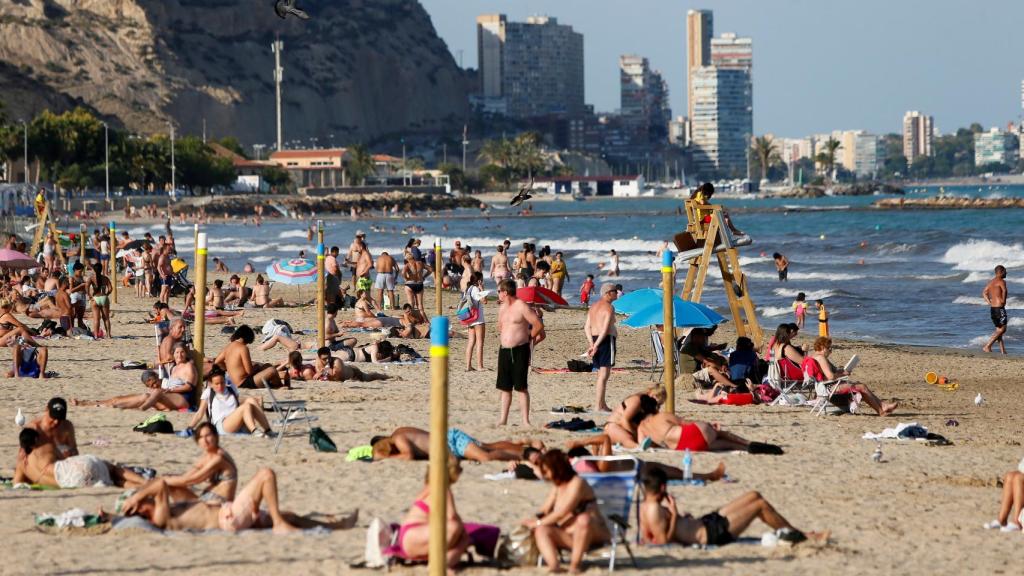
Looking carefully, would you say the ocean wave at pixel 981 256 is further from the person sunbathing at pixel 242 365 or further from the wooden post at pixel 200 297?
the wooden post at pixel 200 297

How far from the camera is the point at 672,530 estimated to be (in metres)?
8.03

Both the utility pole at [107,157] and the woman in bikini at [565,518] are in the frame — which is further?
the utility pole at [107,157]

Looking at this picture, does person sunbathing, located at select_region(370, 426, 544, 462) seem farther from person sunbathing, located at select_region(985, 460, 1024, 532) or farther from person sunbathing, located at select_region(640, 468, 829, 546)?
person sunbathing, located at select_region(985, 460, 1024, 532)

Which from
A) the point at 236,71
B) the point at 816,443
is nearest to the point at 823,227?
the point at 816,443

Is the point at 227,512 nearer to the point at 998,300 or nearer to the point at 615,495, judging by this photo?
the point at 615,495

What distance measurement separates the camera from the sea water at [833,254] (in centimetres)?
2580

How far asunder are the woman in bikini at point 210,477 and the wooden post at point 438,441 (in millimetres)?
2919

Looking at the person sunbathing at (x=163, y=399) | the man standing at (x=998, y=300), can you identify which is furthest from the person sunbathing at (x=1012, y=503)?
the man standing at (x=998, y=300)

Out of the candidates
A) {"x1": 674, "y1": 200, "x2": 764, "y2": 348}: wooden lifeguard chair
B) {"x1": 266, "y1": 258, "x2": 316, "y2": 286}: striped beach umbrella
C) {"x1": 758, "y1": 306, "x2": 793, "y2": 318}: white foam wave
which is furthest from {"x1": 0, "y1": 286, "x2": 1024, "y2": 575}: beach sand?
{"x1": 758, "y1": 306, "x2": 793, "y2": 318}: white foam wave

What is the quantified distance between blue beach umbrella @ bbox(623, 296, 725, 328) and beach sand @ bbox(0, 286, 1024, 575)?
0.70 metres

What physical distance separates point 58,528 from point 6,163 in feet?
314

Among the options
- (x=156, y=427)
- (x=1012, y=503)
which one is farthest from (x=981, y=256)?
(x=1012, y=503)

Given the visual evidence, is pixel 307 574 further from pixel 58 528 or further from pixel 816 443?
pixel 816 443

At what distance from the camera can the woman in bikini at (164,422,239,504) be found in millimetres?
8586
